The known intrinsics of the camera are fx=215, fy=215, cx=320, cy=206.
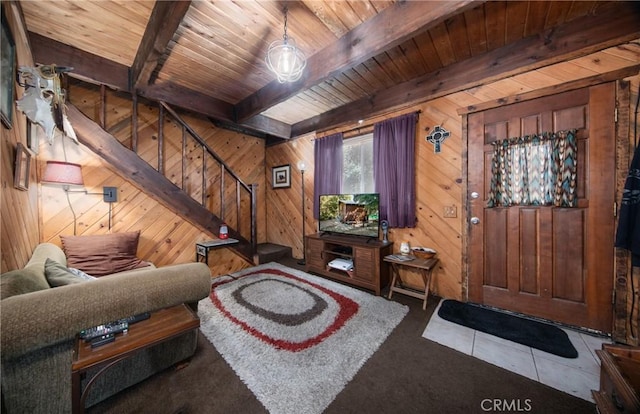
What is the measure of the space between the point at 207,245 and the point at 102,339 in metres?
1.95

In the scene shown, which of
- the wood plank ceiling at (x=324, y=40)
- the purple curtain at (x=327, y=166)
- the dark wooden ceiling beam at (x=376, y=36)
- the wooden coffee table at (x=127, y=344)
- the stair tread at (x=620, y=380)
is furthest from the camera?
the purple curtain at (x=327, y=166)

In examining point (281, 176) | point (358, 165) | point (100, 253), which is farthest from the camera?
point (281, 176)

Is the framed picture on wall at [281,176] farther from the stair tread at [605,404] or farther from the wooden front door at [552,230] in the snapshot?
the stair tread at [605,404]

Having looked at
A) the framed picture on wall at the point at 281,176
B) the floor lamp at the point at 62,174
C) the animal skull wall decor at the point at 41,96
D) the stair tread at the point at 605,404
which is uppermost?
the animal skull wall decor at the point at 41,96

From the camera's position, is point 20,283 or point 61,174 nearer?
point 20,283

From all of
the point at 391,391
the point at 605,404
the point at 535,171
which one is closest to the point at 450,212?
the point at 535,171

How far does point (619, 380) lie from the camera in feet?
2.78

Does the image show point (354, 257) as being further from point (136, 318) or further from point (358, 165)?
point (136, 318)

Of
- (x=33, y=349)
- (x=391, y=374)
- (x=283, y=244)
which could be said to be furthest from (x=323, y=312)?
(x=283, y=244)

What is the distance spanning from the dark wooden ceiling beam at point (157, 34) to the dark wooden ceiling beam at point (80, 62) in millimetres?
233

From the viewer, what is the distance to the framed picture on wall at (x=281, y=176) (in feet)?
13.8

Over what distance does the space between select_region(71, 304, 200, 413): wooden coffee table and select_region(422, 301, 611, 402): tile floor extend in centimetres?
190

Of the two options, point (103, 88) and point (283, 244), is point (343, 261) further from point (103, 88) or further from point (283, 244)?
point (103, 88)

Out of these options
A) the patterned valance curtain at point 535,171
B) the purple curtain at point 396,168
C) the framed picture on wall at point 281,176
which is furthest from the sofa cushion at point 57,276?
the patterned valance curtain at point 535,171
